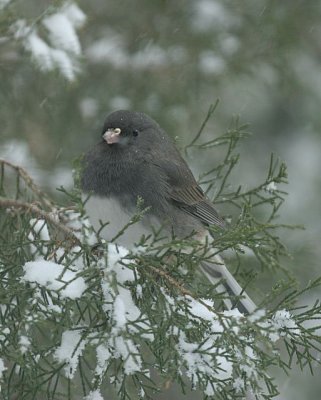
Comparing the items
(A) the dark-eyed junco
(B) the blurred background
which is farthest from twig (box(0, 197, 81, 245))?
(B) the blurred background

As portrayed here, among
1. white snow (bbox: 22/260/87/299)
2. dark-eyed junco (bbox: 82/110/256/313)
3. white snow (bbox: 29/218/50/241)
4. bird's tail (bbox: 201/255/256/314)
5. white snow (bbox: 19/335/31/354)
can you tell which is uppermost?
dark-eyed junco (bbox: 82/110/256/313)

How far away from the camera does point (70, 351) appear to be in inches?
85.4

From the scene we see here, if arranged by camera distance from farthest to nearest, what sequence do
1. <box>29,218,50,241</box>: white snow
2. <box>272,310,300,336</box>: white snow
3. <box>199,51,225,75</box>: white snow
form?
<box>199,51,225,75</box>: white snow, <box>29,218,50,241</box>: white snow, <box>272,310,300,336</box>: white snow

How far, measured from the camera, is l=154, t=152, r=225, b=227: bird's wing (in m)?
3.18

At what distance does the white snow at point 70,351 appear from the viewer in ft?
7.06

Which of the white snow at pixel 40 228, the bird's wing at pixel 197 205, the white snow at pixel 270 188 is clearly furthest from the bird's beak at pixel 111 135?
the white snow at pixel 270 188

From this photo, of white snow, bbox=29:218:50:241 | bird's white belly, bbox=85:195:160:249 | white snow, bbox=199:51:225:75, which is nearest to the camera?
white snow, bbox=29:218:50:241

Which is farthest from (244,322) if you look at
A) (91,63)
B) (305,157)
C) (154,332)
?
(305,157)

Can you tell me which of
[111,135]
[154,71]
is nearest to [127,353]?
[111,135]

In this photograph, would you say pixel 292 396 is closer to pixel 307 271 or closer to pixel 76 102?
pixel 307 271

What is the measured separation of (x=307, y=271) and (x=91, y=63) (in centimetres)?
177

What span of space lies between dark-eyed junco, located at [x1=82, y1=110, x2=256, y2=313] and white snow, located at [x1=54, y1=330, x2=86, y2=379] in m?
0.65

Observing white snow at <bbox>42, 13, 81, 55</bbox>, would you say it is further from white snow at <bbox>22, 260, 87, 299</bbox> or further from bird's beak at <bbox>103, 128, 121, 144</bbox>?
white snow at <bbox>22, 260, 87, 299</bbox>

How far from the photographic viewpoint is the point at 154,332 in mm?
2150
